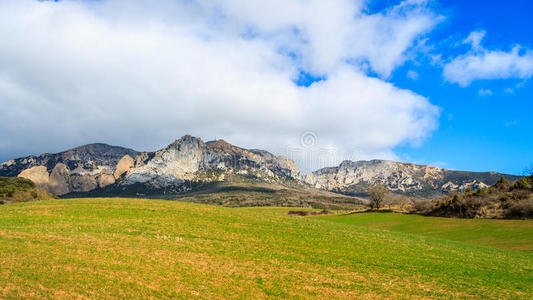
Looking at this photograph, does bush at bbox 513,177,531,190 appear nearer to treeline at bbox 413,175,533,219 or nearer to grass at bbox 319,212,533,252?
treeline at bbox 413,175,533,219

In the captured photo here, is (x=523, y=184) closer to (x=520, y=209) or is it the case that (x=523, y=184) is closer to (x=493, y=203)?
(x=493, y=203)

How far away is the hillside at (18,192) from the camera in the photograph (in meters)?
82.0

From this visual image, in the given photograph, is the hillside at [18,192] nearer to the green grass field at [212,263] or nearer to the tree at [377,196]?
the green grass field at [212,263]

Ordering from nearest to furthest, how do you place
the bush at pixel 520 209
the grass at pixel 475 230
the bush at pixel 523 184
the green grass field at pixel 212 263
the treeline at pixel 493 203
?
the green grass field at pixel 212 263, the grass at pixel 475 230, the bush at pixel 520 209, the treeline at pixel 493 203, the bush at pixel 523 184

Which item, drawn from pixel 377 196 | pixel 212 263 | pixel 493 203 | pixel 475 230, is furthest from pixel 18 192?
pixel 493 203

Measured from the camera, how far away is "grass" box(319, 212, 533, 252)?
4866 centimetres

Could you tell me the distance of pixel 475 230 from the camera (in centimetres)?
6000

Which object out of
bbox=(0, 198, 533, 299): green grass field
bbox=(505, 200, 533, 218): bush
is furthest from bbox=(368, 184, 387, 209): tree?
bbox=(0, 198, 533, 299): green grass field

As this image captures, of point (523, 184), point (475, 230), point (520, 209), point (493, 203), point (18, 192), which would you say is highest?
point (523, 184)

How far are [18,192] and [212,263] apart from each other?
99350mm

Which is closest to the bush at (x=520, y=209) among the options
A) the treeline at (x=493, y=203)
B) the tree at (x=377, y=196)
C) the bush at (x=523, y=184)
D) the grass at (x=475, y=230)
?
the treeline at (x=493, y=203)

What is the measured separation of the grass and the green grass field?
2358cm

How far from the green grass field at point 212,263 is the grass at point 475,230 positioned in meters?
23.6

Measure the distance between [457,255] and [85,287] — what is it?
32.0 m
